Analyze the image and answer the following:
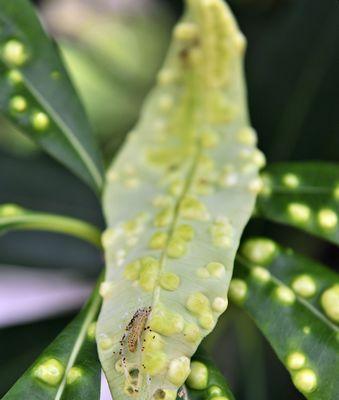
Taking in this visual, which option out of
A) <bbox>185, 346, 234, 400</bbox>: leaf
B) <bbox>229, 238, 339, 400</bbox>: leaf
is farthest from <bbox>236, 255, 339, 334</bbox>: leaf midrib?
<bbox>185, 346, 234, 400</bbox>: leaf

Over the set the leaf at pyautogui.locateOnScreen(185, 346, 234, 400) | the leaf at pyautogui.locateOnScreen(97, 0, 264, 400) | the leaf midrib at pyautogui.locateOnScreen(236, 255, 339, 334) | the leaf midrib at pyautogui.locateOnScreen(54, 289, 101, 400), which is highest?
the leaf at pyautogui.locateOnScreen(97, 0, 264, 400)

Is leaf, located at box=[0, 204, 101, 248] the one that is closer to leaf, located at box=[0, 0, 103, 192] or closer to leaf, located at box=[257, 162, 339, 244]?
leaf, located at box=[0, 0, 103, 192]

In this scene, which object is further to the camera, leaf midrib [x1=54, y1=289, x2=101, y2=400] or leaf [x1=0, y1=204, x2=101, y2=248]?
leaf [x1=0, y1=204, x2=101, y2=248]

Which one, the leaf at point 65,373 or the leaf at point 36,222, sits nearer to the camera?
the leaf at point 65,373

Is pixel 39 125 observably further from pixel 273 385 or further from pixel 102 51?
pixel 102 51

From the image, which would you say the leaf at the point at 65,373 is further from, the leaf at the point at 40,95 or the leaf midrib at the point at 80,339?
the leaf at the point at 40,95

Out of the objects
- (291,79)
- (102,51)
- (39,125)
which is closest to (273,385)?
(291,79)

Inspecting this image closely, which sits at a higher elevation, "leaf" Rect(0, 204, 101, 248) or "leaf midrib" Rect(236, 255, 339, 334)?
"leaf" Rect(0, 204, 101, 248)

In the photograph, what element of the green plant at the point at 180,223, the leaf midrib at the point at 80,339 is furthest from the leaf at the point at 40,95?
the leaf midrib at the point at 80,339

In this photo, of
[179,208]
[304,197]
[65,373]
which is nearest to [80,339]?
[65,373]
